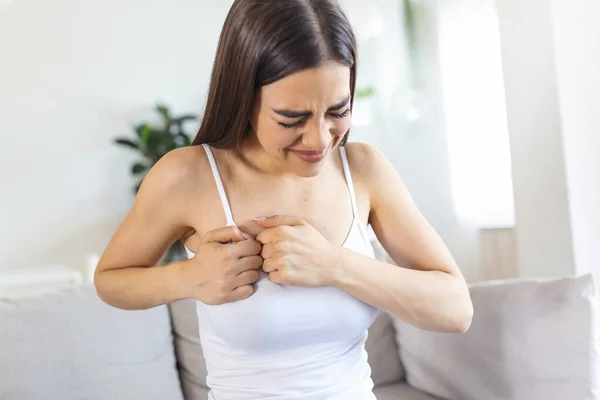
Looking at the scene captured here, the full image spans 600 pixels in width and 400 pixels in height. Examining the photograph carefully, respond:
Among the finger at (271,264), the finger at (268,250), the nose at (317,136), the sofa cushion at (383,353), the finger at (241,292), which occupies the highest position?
the nose at (317,136)

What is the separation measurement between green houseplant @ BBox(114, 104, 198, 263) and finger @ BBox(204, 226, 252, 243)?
2407mm

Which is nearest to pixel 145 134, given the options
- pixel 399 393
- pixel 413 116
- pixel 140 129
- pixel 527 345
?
Answer: pixel 140 129

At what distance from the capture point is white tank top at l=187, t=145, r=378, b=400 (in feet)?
2.71

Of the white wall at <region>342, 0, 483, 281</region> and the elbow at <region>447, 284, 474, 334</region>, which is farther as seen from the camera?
the white wall at <region>342, 0, 483, 281</region>

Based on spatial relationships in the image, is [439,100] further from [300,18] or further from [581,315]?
[300,18]

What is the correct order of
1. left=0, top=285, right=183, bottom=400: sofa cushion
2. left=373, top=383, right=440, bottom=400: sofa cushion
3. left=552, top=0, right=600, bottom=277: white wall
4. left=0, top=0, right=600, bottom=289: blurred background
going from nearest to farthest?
left=0, top=285, right=183, bottom=400: sofa cushion
left=373, top=383, right=440, bottom=400: sofa cushion
left=552, top=0, right=600, bottom=277: white wall
left=0, top=0, right=600, bottom=289: blurred background

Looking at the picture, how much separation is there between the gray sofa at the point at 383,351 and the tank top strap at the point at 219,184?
944mm

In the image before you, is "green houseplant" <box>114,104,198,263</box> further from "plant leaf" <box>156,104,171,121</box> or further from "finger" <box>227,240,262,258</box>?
"finger" <box>227,240,262,258</box>

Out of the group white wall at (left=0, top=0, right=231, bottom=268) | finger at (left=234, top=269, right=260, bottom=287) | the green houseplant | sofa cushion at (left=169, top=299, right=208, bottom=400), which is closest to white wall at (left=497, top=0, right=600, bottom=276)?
sofa cushion at (left=169, top=299, right=208, bottom=400)

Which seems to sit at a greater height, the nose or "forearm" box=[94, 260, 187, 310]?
the nose

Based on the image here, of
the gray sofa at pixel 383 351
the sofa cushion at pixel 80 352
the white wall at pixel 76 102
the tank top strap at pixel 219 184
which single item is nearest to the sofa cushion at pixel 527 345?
the gray sofa at pixel 383 351

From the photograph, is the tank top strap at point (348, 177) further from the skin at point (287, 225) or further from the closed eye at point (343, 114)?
the closed eye at point (343, 114)

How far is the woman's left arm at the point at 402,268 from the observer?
0.86 m

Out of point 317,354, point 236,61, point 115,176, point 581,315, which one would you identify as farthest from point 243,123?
point 115,176
